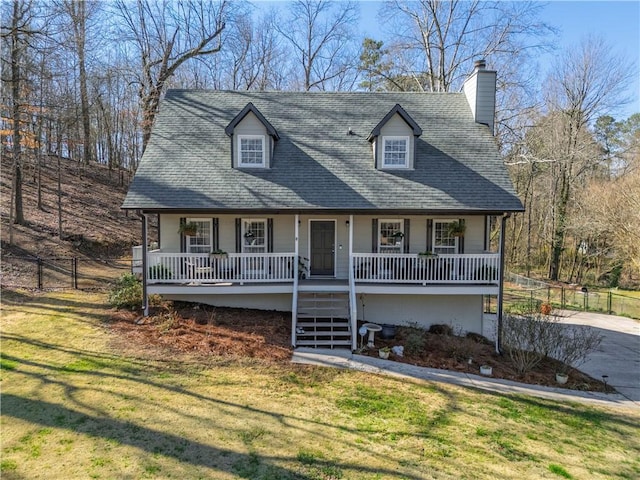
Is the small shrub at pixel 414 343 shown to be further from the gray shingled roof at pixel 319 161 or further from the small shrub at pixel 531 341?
the gray shingled roof at pixel 319 161

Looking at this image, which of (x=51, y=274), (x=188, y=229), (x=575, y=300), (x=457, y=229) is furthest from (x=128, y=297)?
(x=575, y=300)

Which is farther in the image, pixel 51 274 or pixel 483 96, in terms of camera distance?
pixel 51 274

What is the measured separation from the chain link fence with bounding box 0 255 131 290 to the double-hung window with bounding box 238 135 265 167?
707cm

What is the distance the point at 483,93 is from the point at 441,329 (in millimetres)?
9319

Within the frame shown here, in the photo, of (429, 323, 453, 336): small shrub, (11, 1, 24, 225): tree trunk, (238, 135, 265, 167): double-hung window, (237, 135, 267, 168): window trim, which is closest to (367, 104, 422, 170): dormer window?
(237, 135, 267, 168): window trim

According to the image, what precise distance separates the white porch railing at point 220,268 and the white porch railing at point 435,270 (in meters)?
2.43

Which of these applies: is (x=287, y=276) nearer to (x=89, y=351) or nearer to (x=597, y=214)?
(x=89, y=351)

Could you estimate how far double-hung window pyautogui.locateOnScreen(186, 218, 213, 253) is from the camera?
1328cm

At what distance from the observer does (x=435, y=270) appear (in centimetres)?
1211

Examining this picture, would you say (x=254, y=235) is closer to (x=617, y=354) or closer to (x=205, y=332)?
(x=205, y=332)

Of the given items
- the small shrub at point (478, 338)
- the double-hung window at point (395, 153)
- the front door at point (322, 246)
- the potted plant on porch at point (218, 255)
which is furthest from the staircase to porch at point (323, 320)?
the double-hung window at point (395, 153)

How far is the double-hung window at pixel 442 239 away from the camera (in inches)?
525

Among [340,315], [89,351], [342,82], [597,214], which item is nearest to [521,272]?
[597,214]

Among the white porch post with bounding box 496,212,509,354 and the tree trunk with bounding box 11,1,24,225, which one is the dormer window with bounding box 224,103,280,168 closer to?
the tree trunk with bounding box 11,1,24,225
